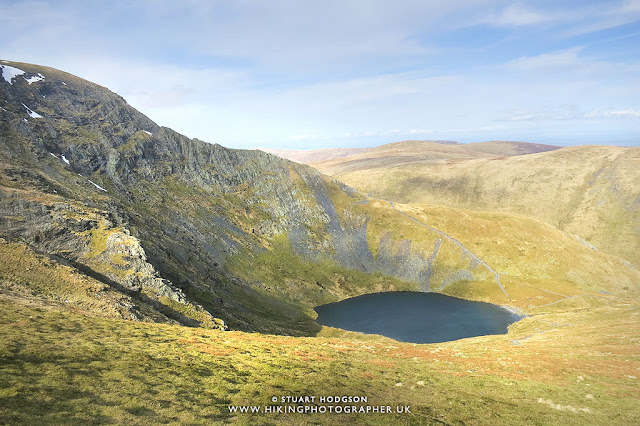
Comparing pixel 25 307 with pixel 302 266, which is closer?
pixel 25 307

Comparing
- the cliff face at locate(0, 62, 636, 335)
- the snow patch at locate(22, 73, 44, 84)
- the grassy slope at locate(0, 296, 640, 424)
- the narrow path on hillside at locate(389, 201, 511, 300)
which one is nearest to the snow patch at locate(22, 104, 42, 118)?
the cliff face at locate(0, 62, 636, 335)

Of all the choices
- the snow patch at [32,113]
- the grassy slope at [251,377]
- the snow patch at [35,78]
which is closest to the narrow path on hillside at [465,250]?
the grassy slope at [251,377]

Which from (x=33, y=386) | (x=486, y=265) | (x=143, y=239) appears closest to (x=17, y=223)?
(x=143, y=239)

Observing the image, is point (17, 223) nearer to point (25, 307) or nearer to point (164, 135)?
point (25, 307)

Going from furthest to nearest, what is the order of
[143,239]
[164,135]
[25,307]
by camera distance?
[164,135] → [143,239] → [25,307]

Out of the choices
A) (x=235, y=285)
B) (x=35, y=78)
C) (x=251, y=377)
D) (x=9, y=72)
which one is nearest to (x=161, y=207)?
(x=235, y=285)

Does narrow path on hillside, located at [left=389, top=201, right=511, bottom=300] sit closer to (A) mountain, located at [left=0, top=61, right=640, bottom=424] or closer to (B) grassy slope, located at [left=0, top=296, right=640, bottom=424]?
(A) mountain, located at [left=0, top=61, right=640, bottom=424]
